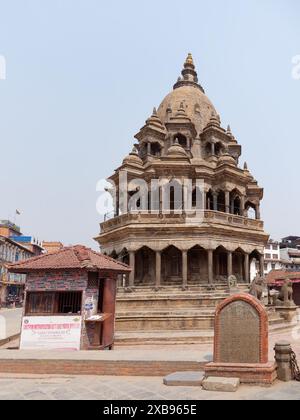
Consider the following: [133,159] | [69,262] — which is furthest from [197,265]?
[69,262]

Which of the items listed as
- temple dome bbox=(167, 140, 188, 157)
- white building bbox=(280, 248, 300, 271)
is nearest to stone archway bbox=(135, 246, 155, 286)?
temple dome bbox=(167, 140, 188, 157)

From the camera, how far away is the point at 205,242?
81.0 ft

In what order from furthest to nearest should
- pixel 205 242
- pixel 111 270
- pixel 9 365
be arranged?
pixel 205 242, pixel 111 270, pixel 9 365

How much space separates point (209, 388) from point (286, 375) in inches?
79.7

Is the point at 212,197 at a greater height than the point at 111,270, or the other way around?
the point at 212,197

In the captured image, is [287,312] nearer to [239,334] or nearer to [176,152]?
[176,152]

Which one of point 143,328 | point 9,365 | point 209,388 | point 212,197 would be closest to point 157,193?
point 212,197

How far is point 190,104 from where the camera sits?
35094mm

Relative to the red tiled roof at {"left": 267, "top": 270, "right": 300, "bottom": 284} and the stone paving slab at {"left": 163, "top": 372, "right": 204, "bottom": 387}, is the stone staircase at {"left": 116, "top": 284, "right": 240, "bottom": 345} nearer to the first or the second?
the stone paving slab at {"left": 163, "top": 372, "right": 204, "bottom": 387}

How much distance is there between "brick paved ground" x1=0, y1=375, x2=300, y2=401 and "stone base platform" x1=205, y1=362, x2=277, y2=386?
0.67ft

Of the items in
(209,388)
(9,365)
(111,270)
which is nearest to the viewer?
Answer: (209,388)

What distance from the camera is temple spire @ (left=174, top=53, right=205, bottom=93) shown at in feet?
125

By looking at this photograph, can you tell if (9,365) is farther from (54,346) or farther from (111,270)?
(111,270)

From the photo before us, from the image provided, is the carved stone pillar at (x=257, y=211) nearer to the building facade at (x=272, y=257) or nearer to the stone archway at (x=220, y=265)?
the stone archway at (x=220, y=265)
